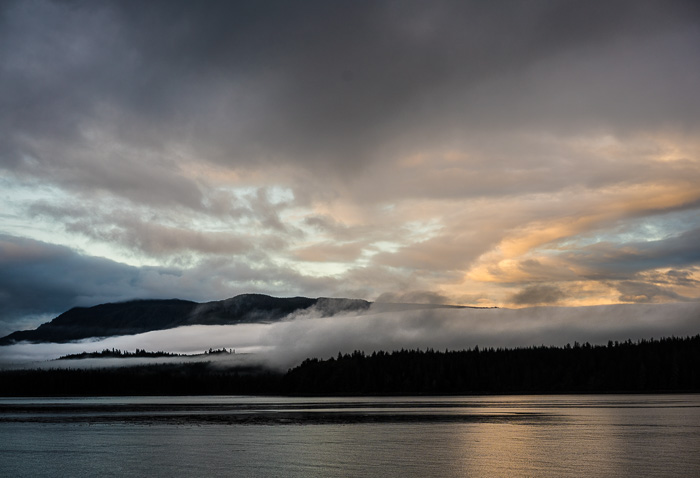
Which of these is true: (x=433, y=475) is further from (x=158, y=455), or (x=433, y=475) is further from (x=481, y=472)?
(x=158, y=455)

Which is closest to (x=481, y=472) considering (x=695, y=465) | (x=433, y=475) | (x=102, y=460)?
(x=433, y=475)

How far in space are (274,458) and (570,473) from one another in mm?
25966

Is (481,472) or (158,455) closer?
(481,472)

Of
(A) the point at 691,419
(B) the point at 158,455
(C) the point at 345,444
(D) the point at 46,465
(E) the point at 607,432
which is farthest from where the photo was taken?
(A) the point at 691,419

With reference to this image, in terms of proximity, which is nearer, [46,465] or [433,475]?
[433,475]

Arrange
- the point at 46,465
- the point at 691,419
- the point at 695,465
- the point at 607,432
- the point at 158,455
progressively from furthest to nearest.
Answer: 1. the point at 691,419
2. the point at 607,432
3. the point at 158,455
4. the point at 46,465
5. the point at 695,465

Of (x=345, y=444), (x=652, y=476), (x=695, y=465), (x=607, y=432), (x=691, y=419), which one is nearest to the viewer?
(x=652, y=476)

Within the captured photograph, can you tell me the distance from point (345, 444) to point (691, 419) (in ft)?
192

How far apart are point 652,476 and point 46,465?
50070 mm

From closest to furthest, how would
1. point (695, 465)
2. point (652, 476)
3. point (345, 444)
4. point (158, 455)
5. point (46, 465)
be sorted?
point (652, 476) < point (695, 465) < point (46, 465) < point (158, 455) < point (345, 444)

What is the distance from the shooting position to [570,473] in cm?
4844

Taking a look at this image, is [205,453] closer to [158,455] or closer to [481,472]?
[158,455]

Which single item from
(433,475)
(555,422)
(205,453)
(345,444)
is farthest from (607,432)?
(205,453)

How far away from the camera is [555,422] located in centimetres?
9944
